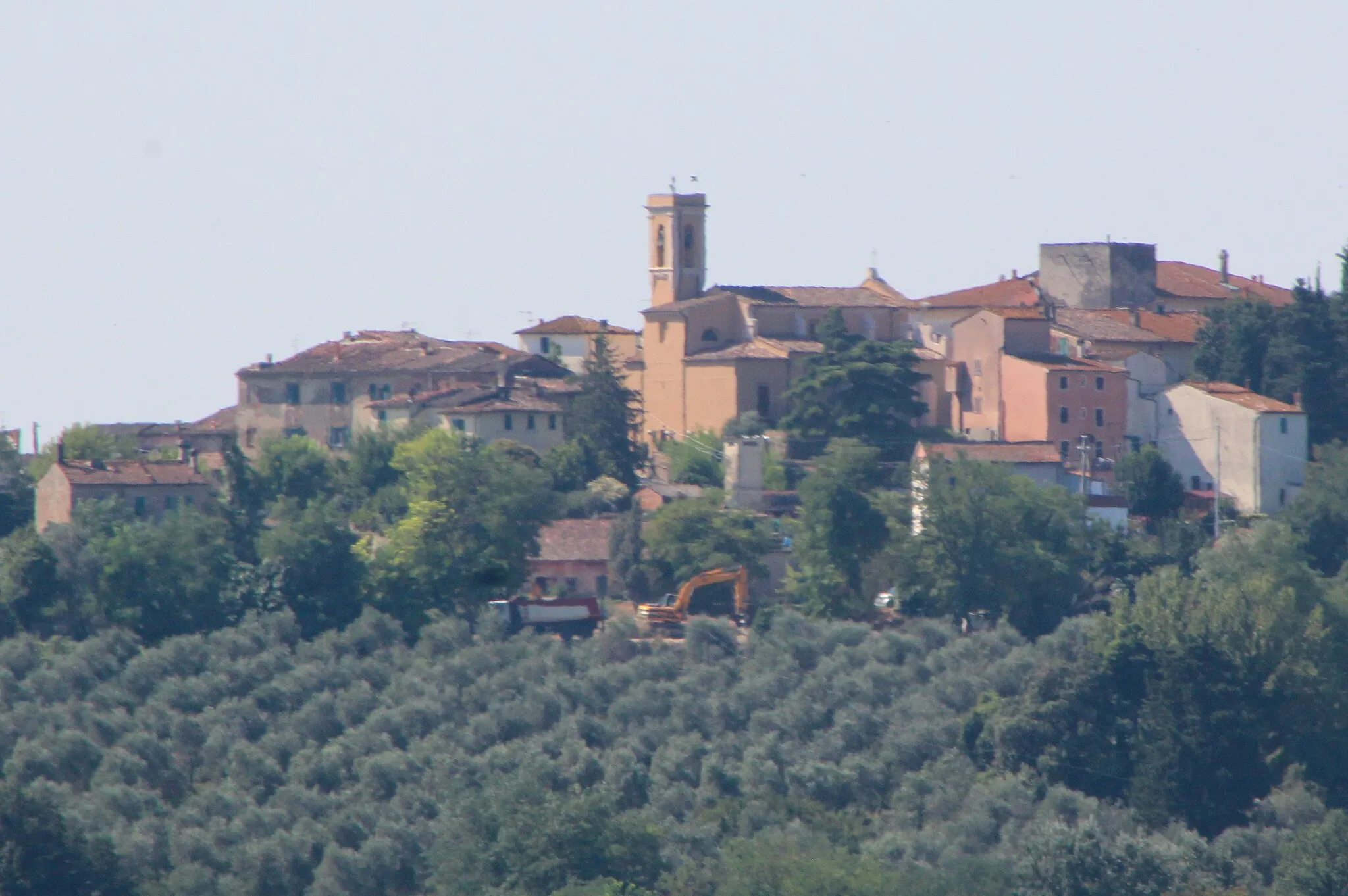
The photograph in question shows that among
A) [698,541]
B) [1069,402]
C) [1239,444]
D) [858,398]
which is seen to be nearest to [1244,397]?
[1239,444]

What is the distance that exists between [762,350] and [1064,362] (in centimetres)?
623

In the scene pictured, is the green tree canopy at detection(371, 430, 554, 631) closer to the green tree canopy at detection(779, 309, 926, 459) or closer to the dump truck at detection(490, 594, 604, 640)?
the dump truck at detection(490, 594, 604, 640)

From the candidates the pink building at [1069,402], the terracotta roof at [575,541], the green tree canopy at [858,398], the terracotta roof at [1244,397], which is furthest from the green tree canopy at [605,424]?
the terracotta roof at [1244,397]

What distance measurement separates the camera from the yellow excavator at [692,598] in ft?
153

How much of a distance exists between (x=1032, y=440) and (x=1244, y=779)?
42.8 feet

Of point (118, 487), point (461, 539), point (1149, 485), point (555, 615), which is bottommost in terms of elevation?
point (555, 615)

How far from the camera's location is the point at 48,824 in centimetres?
3241

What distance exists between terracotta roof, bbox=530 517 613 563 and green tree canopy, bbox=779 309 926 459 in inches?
188

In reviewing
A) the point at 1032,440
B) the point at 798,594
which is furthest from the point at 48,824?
the point at 1032,440

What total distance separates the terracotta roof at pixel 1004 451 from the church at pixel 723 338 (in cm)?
354

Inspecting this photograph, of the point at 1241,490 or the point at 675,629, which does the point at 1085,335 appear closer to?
the point at 1241,490

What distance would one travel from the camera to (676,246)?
58875mm

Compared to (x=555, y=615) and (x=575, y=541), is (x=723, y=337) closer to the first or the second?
(x=575, y=541)

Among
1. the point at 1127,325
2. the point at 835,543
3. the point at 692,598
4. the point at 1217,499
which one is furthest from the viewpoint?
the point at 1127,325
